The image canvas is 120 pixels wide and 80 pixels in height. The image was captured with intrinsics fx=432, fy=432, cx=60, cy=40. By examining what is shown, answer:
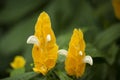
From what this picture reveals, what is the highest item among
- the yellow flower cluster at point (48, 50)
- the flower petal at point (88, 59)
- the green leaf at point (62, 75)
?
the yellow flower cluster at point (48, 50)

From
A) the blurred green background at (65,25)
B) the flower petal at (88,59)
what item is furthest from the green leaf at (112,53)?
the flower petal at (88,59)

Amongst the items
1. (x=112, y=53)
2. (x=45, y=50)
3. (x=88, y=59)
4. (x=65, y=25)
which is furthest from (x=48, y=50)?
(x=65, y=25)

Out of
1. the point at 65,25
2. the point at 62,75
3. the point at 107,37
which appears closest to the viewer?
the point at 62,75

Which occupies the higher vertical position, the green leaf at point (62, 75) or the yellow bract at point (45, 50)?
the yellow bract at point (45, 50)

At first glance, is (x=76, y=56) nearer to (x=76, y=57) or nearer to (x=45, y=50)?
(x=76, y=57)

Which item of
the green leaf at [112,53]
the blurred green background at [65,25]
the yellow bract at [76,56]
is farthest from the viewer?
the blurred green background at [65,25]

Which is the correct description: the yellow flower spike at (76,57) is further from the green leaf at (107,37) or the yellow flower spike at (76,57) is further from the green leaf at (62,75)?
the green leaf at (107,37)

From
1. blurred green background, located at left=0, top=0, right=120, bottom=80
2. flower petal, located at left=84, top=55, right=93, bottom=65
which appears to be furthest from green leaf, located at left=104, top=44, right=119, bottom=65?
flower petal, located at left=84, top=55, right=93, bottom=65

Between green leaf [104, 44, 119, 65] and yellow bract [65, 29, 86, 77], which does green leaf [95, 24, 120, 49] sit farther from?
yellow bract [65, 29, 86, 77]
